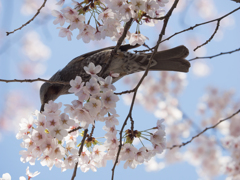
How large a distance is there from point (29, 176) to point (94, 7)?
3.56ft

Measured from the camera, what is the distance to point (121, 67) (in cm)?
268

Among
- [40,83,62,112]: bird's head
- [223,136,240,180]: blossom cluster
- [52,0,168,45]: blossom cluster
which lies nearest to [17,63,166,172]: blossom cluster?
[52,0,168,45]: blossom cluster

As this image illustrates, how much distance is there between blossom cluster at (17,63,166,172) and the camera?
4.01 ft

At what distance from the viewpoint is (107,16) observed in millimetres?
1474

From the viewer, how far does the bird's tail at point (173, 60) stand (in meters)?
2.29

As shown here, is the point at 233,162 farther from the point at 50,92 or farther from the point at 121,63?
the point at 50,92

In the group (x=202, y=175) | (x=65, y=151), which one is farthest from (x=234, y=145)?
(x=65, y=151)

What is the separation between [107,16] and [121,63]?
1171mm

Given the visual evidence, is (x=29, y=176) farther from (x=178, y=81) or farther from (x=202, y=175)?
(x=202, y=175)

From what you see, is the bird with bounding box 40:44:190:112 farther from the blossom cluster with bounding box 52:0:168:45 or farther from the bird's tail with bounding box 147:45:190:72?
the blossom cluster with bounding box 52:0:168:45

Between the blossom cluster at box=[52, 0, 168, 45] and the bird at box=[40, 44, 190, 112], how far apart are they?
702 millimetres

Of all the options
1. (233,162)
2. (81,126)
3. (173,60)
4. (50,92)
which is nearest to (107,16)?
(81,126)

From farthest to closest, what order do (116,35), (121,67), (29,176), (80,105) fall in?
(121,67)
(116,35)
(29,176)
(80,105)

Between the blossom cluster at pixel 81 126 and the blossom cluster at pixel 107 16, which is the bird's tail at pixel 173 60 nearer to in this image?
the blossom cluster at pixel 107 16
